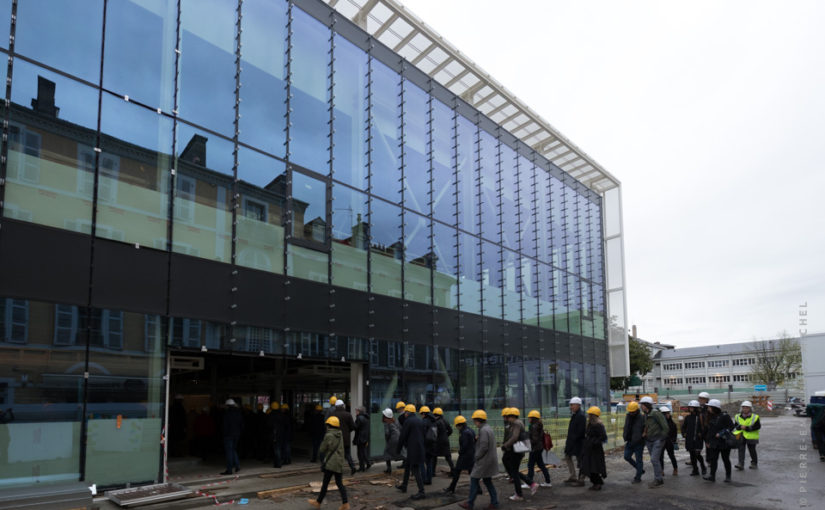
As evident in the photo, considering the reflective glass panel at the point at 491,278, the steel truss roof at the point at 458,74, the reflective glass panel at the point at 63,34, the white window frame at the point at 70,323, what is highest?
the steel truss roof at the point at 458,74

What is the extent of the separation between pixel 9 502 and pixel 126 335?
3.64 m

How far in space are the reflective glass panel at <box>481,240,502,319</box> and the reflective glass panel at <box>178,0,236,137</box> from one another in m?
12.8

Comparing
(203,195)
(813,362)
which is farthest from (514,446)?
(813,362)

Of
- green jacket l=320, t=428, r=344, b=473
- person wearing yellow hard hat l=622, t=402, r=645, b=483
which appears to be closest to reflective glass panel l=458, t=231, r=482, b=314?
person wearing yellow hard hat l=622, t=402, r=645, b=483

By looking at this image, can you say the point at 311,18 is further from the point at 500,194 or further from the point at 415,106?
the point at 500,194

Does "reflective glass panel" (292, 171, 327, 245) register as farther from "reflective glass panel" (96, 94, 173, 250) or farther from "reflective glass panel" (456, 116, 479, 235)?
"reflective glass panel" (456, 116, 479, 235)

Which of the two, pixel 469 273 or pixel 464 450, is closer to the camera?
pixel 464 450

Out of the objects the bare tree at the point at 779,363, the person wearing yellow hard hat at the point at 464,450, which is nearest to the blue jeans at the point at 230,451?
the person wearing yellow hard hat at the point at 464,450

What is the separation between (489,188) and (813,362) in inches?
698

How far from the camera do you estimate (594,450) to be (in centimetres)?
1255

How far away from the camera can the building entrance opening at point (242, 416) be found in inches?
629

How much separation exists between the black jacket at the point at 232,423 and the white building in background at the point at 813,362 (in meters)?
25.8

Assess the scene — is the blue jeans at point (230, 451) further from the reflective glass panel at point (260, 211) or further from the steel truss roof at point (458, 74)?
the steel truss roof at point (458, 74)

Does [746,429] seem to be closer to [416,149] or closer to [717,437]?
[717,437]
